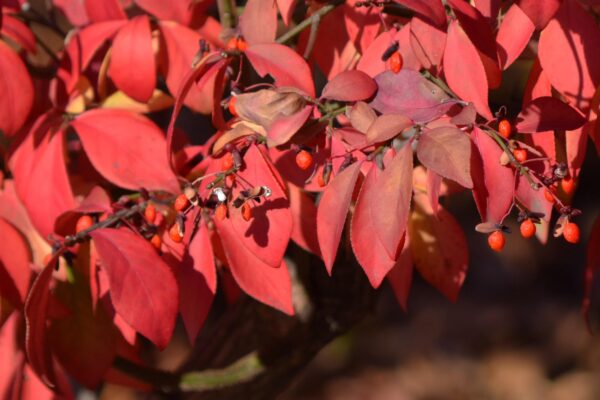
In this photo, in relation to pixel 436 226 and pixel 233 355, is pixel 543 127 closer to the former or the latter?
pixel 436 226

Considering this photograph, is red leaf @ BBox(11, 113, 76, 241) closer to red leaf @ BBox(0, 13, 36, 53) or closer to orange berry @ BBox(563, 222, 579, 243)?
red leaf @ BBox(0, 13, 36, 53)

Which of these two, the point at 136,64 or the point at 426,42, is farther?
the point at 136,64

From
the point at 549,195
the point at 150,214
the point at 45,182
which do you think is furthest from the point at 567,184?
the point at 45,182

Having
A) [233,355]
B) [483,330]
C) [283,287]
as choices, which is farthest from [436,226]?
[483,330]

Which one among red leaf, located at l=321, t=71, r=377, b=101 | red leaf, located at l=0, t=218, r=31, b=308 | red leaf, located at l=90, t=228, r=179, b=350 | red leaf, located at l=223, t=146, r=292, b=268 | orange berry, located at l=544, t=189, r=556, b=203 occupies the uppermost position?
red leaf, located at l=321, t=71, r=377, b=101

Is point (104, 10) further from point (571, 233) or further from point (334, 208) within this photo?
point (571, 233)

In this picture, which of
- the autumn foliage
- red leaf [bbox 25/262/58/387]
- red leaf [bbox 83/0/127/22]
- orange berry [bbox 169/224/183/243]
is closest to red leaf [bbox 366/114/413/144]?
the autumn foliage

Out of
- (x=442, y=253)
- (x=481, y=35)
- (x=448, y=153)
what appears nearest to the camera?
(x=448, y=153)
